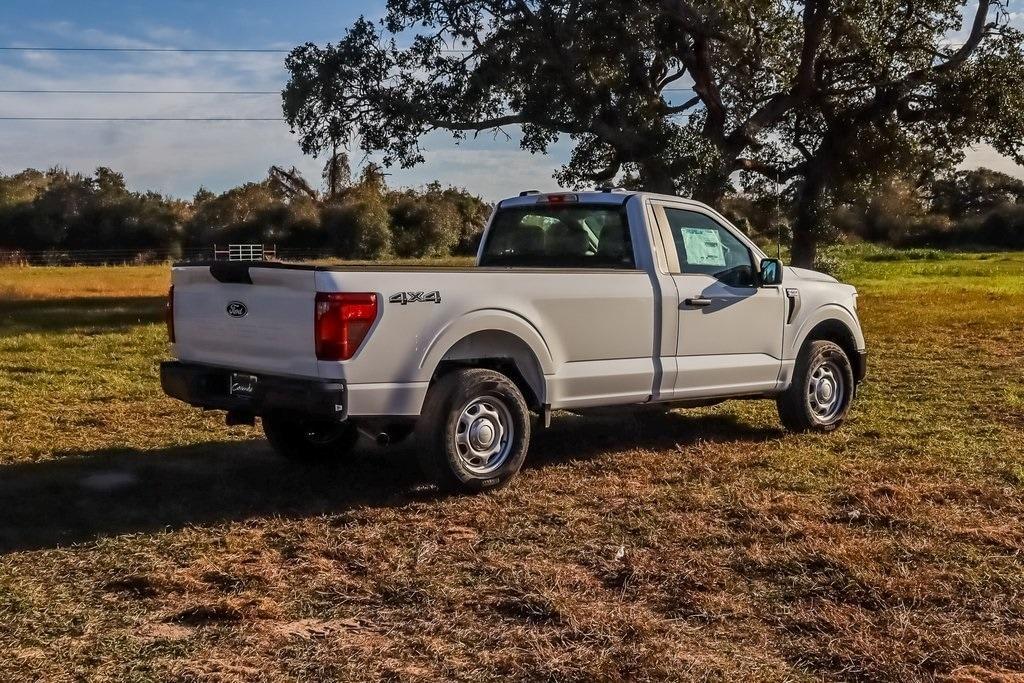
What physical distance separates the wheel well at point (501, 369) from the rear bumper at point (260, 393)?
704 millimetres

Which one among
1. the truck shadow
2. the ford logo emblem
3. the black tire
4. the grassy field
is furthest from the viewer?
the black tire

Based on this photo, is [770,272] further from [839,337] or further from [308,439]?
[308,439]

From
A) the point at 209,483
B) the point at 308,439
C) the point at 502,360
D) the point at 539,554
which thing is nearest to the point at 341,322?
the point at 502,360

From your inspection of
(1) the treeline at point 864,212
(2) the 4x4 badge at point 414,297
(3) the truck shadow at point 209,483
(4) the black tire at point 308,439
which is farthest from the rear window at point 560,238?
(1) the treeline at point 864,212

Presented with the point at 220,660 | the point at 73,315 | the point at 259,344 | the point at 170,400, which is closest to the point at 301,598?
the point at 220,660

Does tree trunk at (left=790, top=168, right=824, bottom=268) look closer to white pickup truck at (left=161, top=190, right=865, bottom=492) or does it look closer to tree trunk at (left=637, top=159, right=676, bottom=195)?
tree trunk at (left=637, top=159, right=676, bottom=195)

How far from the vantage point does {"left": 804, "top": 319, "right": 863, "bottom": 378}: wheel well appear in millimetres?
9094

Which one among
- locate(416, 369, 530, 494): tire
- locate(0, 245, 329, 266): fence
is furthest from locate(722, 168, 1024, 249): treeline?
locate(0, 245, 329, 266): fence

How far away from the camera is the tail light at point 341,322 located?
19.8 feet

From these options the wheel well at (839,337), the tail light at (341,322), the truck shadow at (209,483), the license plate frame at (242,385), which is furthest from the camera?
the wheel well at (839,337)

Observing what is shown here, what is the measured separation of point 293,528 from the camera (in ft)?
20.1

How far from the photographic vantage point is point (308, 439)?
7887mm

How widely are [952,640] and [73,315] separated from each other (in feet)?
61.1

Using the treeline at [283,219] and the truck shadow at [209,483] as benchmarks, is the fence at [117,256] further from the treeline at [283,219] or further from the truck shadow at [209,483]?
the truck shadow at [209,483]
